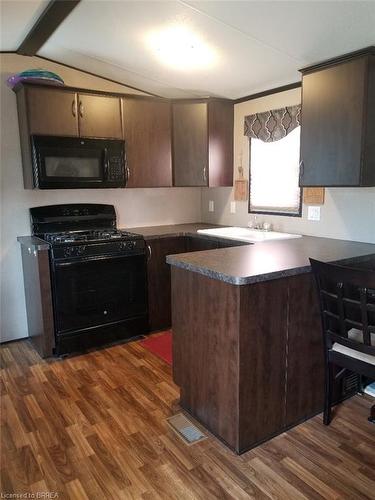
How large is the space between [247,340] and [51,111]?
2.33 m

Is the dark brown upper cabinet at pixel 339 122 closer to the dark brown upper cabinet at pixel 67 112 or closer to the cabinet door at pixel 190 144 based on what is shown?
the cabinet door at pixel 190 144

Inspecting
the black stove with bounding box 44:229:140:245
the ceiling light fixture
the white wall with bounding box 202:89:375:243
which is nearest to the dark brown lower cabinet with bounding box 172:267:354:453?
the white wall with bounding box 202:89:375:243

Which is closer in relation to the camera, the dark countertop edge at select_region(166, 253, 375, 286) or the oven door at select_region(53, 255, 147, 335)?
the dark countertop edge at select_region(166, 253, 375, 286)

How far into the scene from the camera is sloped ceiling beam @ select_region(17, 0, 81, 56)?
7.04ft

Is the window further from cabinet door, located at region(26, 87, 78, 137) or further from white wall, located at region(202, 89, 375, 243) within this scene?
cabinet door, located at region(26, 87, 78, 137)

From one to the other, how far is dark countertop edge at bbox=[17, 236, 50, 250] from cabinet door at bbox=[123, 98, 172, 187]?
926mm

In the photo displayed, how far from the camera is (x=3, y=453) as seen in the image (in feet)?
6.12

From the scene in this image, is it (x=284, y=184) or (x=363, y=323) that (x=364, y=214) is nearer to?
(x=284, y=184)

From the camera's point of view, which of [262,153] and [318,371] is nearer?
[318,371]

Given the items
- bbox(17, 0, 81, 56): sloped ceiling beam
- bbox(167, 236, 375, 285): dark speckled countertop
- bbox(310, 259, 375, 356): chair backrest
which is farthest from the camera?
bbox(17, 0, 81, 56): sloped ceiling beam

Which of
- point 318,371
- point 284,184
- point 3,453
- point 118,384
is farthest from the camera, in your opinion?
point 284,184

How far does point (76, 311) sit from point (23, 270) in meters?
0.69

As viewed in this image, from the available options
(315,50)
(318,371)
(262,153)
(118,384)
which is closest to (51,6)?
(315,50)

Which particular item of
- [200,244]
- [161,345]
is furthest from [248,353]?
[200,244]
